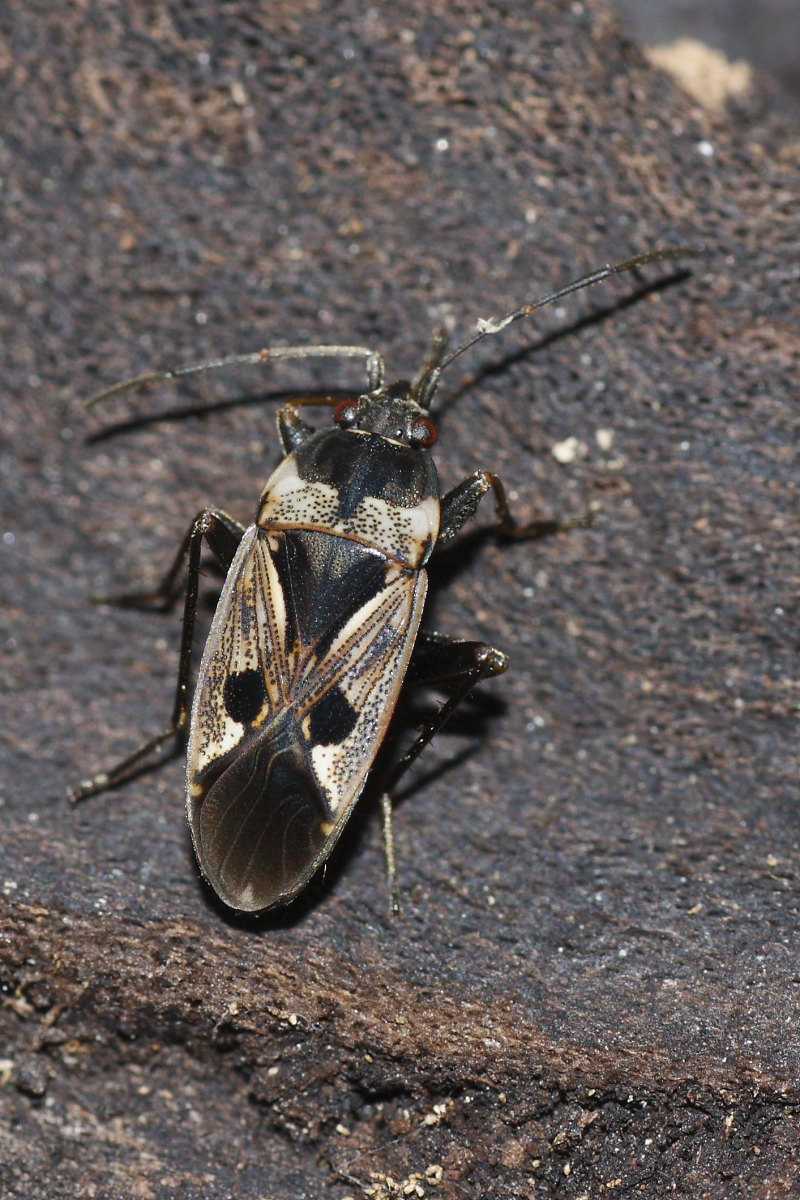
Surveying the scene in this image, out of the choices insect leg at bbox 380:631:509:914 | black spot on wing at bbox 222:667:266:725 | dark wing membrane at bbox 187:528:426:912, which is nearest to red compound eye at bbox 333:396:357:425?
dark wing membrane at bbox 187:528:426:912

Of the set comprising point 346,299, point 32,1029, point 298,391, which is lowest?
point 32,1029

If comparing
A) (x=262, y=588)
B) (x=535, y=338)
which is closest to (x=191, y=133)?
(x=535, y=338)

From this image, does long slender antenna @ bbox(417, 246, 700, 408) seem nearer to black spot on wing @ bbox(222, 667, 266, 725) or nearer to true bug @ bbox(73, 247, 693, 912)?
true bug @ bbox(73, 247, 693, 912)

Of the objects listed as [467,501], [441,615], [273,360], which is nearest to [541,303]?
[467,501]

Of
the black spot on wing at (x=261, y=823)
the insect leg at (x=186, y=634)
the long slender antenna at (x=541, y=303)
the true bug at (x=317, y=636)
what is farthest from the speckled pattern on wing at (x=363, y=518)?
the black spot on wing at (x=261, y=823)

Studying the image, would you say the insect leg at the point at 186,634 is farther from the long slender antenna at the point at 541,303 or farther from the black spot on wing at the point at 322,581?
the long slender antenna at the point at 541,303

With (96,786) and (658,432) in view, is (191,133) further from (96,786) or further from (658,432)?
(96,786)

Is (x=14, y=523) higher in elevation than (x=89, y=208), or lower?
lower
